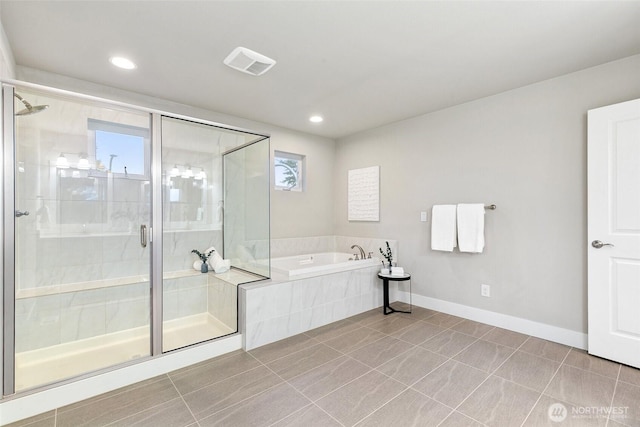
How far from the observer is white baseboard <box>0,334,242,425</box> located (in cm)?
169

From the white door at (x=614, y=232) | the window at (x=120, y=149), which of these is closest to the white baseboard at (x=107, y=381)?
the window at (x=120, y=149)

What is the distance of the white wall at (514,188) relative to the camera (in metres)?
2.50

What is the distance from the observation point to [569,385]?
196cm

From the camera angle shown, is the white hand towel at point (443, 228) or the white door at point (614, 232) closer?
the white door at point (614, 232)

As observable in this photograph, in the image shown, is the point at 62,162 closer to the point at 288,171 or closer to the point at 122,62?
the point at 122,62

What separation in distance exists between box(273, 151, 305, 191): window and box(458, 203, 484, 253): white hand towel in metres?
2.32

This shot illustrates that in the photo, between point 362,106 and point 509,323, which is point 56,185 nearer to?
point 362,106

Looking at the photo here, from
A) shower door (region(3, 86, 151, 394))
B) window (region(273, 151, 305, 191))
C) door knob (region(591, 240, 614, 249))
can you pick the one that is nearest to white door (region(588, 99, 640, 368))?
door knob (region(591, 240, 614, 249))

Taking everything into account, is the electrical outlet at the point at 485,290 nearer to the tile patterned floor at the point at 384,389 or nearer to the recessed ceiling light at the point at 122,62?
the tile patterned floor at the point at 384,389

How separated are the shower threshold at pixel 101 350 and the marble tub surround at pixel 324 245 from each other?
5.04ft

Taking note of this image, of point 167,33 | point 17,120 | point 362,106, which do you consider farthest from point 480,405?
point 17,120

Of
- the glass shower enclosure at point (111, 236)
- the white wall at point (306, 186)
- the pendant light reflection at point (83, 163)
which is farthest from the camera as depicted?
the white wall at point (306, 186)

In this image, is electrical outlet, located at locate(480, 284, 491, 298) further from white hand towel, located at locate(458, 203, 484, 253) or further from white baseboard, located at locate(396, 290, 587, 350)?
white hand towel, located at locate(458, 203, 484, 253)

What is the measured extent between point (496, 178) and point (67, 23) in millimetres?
3730
